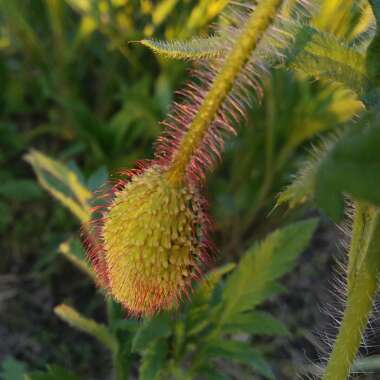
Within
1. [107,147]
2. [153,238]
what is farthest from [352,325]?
[107,147]

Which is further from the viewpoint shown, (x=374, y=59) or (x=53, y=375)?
(x=53, y=375)

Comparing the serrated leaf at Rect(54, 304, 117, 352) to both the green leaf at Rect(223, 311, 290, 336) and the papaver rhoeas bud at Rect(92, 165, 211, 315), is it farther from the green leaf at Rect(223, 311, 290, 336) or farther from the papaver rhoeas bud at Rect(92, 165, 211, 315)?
the papaver rhoeas bud at Rect(92, 165, 211, 315)

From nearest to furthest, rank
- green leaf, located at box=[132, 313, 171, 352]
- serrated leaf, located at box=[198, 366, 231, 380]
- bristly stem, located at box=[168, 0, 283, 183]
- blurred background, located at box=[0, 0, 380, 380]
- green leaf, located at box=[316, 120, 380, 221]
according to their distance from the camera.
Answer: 1. green leaf, located at box=[316, 120, 380, 221]
2. bristly stem, located at box=[168, 0, 283, 183]
3. green leaf, located at box=[132, 313, 171, 352]
4. serrated leaf, located at box=[198, 366, 231, 380]
5. blurred background, located at box=[0, 0, 380, 380]

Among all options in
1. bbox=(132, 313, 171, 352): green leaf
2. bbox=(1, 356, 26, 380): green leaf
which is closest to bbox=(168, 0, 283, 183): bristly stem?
bbox=(132, 313, 171, 352): green leaf

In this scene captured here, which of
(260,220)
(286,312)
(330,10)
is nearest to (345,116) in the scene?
(330,10)

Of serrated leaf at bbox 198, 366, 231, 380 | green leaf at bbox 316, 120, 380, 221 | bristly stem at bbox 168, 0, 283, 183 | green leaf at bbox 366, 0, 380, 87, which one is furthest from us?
serrated leaf at bbox 198, 366, 231, 380

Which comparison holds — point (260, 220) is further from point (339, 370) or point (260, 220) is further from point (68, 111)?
point (339, 370)

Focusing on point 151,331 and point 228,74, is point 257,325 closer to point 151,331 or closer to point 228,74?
point 151,331
